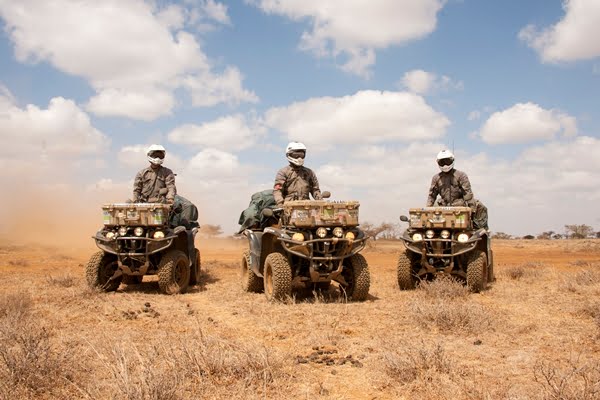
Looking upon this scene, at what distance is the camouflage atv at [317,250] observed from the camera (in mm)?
8445

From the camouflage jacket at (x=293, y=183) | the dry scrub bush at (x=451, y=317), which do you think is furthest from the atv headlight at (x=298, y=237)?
the dry scrub bush at (x=451, y=317)

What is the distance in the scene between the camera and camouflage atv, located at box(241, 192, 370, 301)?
8.45 meters

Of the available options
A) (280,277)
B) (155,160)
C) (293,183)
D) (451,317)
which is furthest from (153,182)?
(451,317)

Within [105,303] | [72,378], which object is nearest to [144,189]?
[105,303]

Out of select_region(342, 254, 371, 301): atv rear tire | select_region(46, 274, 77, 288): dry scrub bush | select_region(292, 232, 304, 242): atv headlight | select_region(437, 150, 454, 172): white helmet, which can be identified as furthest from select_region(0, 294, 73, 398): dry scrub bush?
select_region(437, 150, 454, 172): white helmet

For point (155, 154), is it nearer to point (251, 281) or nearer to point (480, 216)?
point (251, 281)

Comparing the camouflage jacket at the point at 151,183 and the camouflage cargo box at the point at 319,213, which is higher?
the camouflage jacket at the point at 151,183

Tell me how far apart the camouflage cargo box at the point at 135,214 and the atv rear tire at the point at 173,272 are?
744mm

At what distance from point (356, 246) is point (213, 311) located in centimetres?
256

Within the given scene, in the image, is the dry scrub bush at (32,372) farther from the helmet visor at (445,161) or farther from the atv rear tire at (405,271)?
the helmet visor at (445,161)

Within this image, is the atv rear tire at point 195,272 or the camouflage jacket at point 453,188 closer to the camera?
the camouflage jacket at point 453,188

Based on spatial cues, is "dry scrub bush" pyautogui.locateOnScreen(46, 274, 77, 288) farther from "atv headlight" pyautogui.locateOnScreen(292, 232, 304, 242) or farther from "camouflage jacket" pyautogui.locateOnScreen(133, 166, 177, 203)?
"atv headlight" pyautogui.locateOnScreen(292, 232, 304, 242)

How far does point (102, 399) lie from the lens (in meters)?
3.85

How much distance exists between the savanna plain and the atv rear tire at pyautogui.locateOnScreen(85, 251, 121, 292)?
1.08 feet
